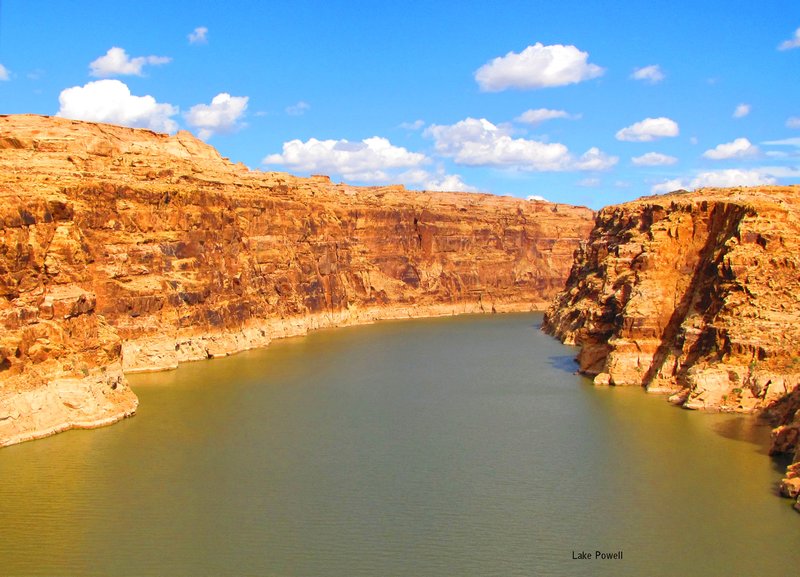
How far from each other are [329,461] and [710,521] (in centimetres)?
1509

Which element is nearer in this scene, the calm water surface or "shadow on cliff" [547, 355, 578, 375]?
the calm water surface

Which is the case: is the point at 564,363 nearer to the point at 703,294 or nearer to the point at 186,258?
the point at 703,294

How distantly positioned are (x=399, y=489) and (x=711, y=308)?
23.4m

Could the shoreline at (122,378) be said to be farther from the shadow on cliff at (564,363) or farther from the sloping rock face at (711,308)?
the sloping rock face at (711,308)

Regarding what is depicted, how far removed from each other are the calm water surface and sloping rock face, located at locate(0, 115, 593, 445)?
4.22 m

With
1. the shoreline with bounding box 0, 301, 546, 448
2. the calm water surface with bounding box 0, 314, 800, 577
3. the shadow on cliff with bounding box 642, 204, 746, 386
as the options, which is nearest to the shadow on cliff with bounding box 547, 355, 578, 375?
the calm water surface with bounding box 0, 314, 800, 577

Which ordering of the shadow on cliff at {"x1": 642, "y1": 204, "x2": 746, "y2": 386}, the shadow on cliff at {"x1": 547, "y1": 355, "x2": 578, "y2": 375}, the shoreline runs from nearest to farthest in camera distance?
the shoreline < the shadow on cliff at {"x1": 642, "y1": 204, "x2": 746, "y2": 386} < the shadow on cliff at {"x1": 547, "y1": 355, "x2": 578, "y2": 375}

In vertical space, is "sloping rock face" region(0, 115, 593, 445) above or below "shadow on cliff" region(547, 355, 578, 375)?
above

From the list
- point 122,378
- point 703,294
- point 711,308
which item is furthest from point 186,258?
point 711,308

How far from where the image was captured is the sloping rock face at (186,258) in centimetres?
Answer: 3759

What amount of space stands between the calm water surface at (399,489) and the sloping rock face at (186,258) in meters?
4.22

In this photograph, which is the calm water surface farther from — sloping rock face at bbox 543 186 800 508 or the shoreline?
sloping rock face at bbox 543 186 800 508

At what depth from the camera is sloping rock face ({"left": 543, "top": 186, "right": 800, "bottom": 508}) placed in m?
38.6

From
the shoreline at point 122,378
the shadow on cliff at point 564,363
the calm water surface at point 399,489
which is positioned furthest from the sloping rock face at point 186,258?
the shadow on cliff at point 564,363
